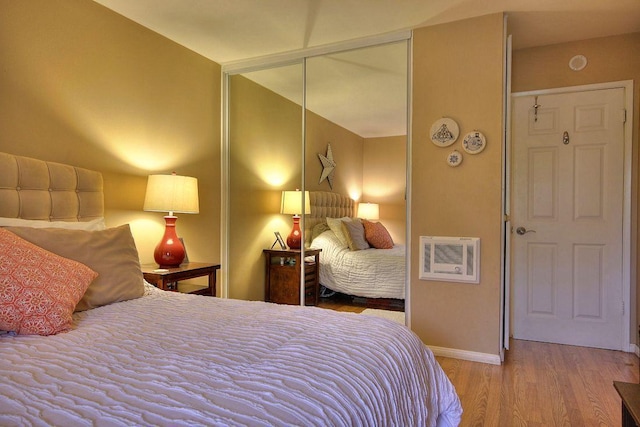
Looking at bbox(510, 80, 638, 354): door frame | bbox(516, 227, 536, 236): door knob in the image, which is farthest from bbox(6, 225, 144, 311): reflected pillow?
bbox(516, 227, 536, 236): door knob

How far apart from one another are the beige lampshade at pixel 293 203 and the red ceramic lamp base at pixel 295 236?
0.21 feet

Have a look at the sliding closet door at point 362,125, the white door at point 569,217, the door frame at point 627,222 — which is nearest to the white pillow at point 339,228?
the sliding closet door at point 362,125

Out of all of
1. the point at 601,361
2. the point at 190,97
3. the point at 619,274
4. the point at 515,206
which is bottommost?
the point at 601,361

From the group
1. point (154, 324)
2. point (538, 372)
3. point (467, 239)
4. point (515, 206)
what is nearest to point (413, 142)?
point (467, 239)

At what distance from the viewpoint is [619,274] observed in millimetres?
3113

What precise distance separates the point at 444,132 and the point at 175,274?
2.14 meters

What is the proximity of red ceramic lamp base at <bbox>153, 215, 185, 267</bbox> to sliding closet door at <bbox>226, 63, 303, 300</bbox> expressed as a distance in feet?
3.20

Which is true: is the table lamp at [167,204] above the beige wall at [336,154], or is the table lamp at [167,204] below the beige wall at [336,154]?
below

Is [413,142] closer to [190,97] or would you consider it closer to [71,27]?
[190,97]

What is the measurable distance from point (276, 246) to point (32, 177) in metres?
1.96

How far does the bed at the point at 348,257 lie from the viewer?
3.13m

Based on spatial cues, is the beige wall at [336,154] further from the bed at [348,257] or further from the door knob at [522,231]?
the door knob at [522,231]

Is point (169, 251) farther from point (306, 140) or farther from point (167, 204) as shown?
point (306, 140)

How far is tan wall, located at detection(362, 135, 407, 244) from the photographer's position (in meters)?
3.10
